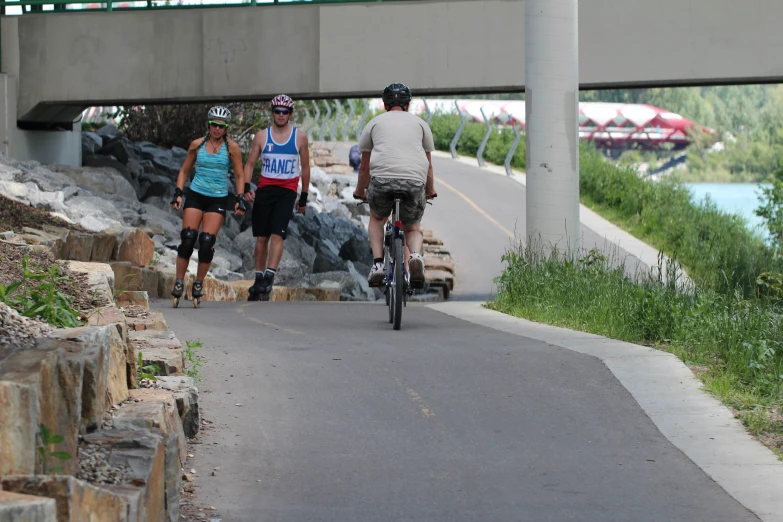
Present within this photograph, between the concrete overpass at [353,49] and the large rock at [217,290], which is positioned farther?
the concrete overpass at [353,49]

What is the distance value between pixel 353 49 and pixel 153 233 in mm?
4199

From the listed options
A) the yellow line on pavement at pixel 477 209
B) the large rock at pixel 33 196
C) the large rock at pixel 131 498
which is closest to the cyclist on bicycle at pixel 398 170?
the large rock at pixel 131 498

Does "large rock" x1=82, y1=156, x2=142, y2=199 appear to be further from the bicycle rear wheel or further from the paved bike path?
the bicycle rear wheel

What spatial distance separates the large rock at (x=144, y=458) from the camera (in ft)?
15.7

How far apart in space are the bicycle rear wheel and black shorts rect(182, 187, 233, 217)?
3.22 m

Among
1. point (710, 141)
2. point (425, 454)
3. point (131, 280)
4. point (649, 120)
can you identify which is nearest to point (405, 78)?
point (131, 280)

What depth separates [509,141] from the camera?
156 ft

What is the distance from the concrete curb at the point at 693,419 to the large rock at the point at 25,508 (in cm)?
311

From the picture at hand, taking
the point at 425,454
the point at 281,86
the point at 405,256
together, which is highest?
the point at 281,86

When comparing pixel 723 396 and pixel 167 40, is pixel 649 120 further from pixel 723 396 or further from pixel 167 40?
pixel 723 396

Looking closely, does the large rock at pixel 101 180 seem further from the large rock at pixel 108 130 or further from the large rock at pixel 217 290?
the large rock at pixel 108 130

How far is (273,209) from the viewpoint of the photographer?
14633 mm

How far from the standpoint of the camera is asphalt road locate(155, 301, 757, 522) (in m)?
5.75

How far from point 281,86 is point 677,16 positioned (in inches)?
245
